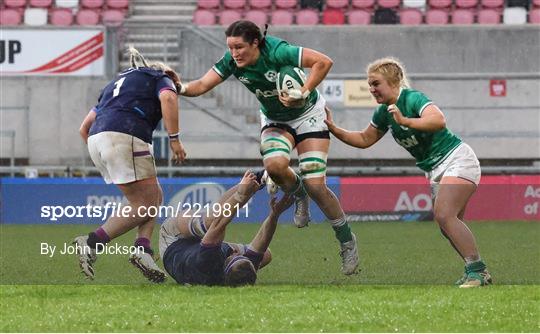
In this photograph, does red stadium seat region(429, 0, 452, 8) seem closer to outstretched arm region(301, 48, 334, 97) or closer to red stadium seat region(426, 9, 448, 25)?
red stadium seat region(426, 9, 448, 25)

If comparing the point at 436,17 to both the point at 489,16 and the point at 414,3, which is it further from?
the point at 489,16

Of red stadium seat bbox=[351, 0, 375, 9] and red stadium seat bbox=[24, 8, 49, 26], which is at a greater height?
red stadium seat bbox=[351, 0, 375, 9]

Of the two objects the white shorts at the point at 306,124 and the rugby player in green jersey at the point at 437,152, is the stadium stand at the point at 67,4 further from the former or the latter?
the rugby player in green jersey at the point at 437,152

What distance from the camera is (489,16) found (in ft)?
75.9

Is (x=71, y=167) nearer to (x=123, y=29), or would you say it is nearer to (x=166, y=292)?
(x=123, y=29)

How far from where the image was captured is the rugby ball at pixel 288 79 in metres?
10.2

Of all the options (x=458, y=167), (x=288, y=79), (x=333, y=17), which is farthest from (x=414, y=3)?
(x=458, y=167)

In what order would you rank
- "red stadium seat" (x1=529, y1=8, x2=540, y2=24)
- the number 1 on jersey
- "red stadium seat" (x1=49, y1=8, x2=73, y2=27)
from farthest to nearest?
"red stadium seat" (x1=49, y1=8, x2=73, y2=27), "red stadium seat" (x1=529, y1=8, x2=540, y2=24), the number 1 on jersey

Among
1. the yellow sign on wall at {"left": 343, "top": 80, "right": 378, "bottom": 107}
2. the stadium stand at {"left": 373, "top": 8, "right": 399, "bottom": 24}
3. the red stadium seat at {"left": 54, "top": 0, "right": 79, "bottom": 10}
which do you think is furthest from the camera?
the red stadium seat at {"left": 54, "top": 0, "right": 79, "bottom": 10}

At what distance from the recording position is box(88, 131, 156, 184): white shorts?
392 inches

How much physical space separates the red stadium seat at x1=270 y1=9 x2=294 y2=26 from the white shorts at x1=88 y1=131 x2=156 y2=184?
1308cm

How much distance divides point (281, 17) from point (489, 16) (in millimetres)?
3562

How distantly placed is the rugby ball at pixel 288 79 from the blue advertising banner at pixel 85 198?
311 inches

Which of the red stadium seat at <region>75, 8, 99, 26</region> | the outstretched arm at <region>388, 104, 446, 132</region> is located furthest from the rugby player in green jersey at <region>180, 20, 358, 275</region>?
the red stadium seat at <region>75, 8, 99, 26</region>
